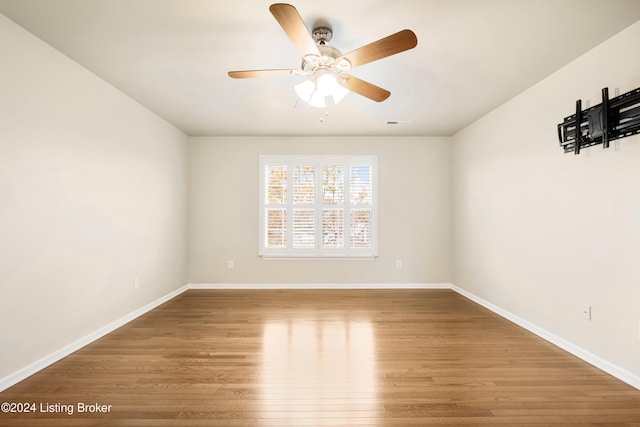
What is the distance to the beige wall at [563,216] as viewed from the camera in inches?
86.3

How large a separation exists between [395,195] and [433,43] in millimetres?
2836

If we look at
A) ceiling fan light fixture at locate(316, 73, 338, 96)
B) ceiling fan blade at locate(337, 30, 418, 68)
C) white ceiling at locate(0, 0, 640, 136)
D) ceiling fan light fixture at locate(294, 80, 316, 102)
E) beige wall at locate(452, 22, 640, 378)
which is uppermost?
white ceiling at locate(0, 0, 640, 136)

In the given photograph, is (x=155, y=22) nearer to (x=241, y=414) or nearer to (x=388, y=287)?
(x=241, y=414)

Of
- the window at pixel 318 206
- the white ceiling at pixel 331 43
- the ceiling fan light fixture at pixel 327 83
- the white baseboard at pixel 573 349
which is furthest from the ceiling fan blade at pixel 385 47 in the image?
the window at pixel 318 206

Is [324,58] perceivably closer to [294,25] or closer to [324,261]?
[294,25]

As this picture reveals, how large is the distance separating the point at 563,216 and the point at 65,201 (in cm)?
418

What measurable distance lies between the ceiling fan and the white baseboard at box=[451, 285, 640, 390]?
257 cm

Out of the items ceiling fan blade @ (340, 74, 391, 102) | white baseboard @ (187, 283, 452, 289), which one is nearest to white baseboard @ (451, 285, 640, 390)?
white baseboard @ (187, 283, 452, 289)

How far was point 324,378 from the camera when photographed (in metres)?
2.21

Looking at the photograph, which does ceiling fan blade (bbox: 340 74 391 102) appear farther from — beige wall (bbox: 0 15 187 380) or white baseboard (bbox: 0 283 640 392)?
white baseboard (bbox: 0 283 640 392)

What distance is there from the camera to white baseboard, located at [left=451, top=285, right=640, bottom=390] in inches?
84.8

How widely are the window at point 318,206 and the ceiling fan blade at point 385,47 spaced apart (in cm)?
294

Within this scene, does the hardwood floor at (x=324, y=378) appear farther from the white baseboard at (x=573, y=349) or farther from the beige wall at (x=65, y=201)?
the beige wall at (x=65, y=201)

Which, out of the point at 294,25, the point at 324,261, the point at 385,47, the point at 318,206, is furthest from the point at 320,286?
the point at 294,25
